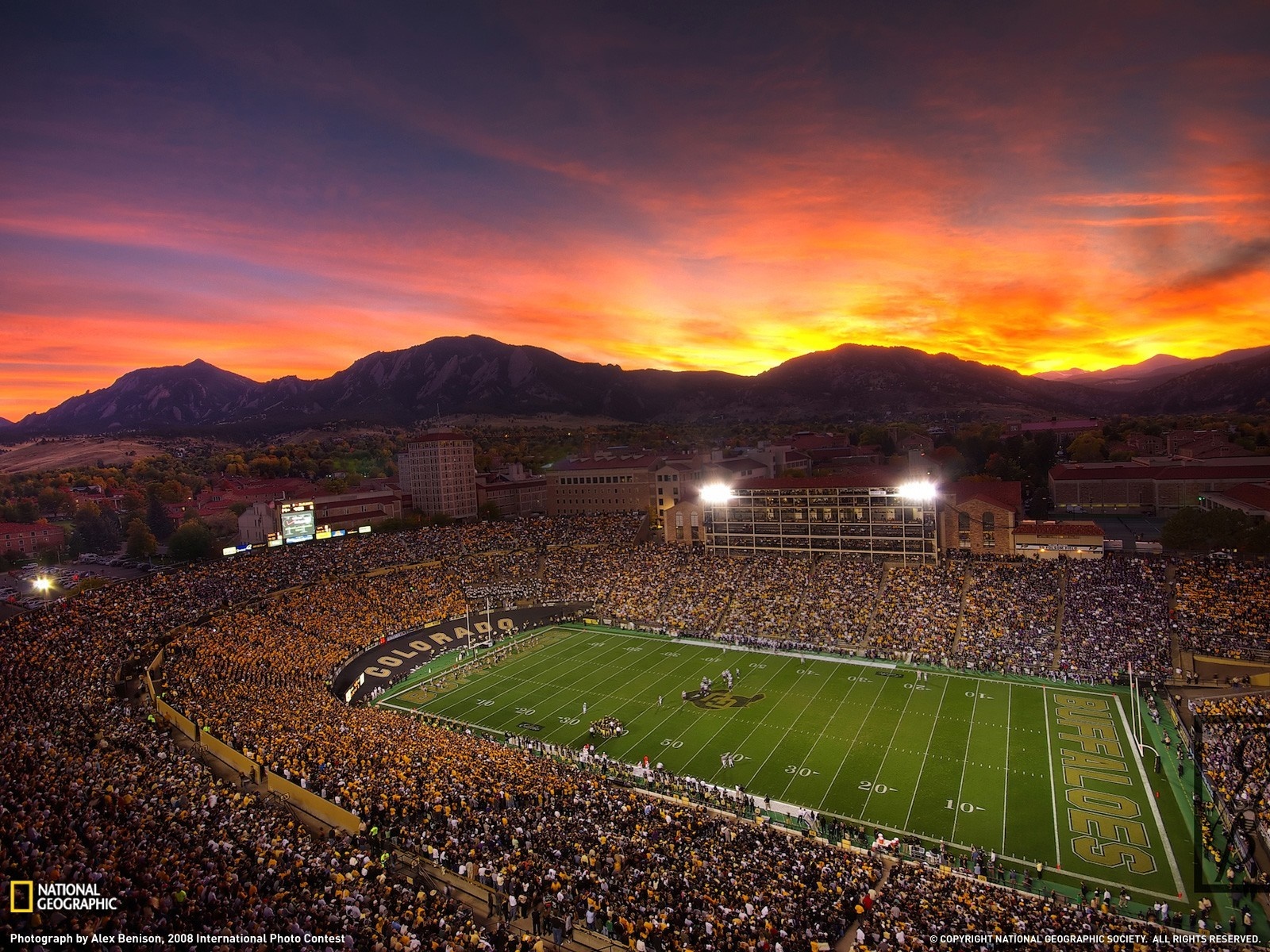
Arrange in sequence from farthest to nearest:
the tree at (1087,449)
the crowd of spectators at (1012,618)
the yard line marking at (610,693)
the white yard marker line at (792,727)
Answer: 1. the tree at (1087,449)
2. the crowd of spectators at (1012,618)
3. the yard line marking at (610,693)
4. the white yard marker line at (792,727)

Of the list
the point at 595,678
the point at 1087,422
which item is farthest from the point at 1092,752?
the point at 1087,422

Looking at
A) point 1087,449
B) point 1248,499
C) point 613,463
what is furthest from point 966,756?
Result: point 1087,449

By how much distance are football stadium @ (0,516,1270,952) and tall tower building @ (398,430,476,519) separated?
48.9 meters

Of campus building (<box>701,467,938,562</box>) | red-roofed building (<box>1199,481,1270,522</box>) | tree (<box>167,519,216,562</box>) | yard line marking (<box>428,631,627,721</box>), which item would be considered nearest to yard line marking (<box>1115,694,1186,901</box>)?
campus building (<box>701,467,938,562</box>)

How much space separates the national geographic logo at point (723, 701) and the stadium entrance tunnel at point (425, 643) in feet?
57.1

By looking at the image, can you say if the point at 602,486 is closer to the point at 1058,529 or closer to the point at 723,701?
the point at 1058,529

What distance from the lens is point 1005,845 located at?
2166cm

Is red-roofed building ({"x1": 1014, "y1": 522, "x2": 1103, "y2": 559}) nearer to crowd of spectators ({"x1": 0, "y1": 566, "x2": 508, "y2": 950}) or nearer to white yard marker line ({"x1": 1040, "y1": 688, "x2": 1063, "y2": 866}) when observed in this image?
white yard marker line ({"x1": 1040, "y1": 688, "x2": 1063, "y2": 866})

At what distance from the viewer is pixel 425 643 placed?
4494 cm

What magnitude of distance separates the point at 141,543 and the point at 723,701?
75732mm

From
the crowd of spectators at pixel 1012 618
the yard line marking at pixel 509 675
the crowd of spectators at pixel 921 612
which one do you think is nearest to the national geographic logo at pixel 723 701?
the crowd of spectators at pixel 921 612

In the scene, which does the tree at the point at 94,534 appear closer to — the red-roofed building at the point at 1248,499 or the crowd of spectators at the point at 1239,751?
the crowd of spectators at the point at 1239,751

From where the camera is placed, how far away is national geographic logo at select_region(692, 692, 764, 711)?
3388cm

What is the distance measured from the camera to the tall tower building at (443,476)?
10069 cm
